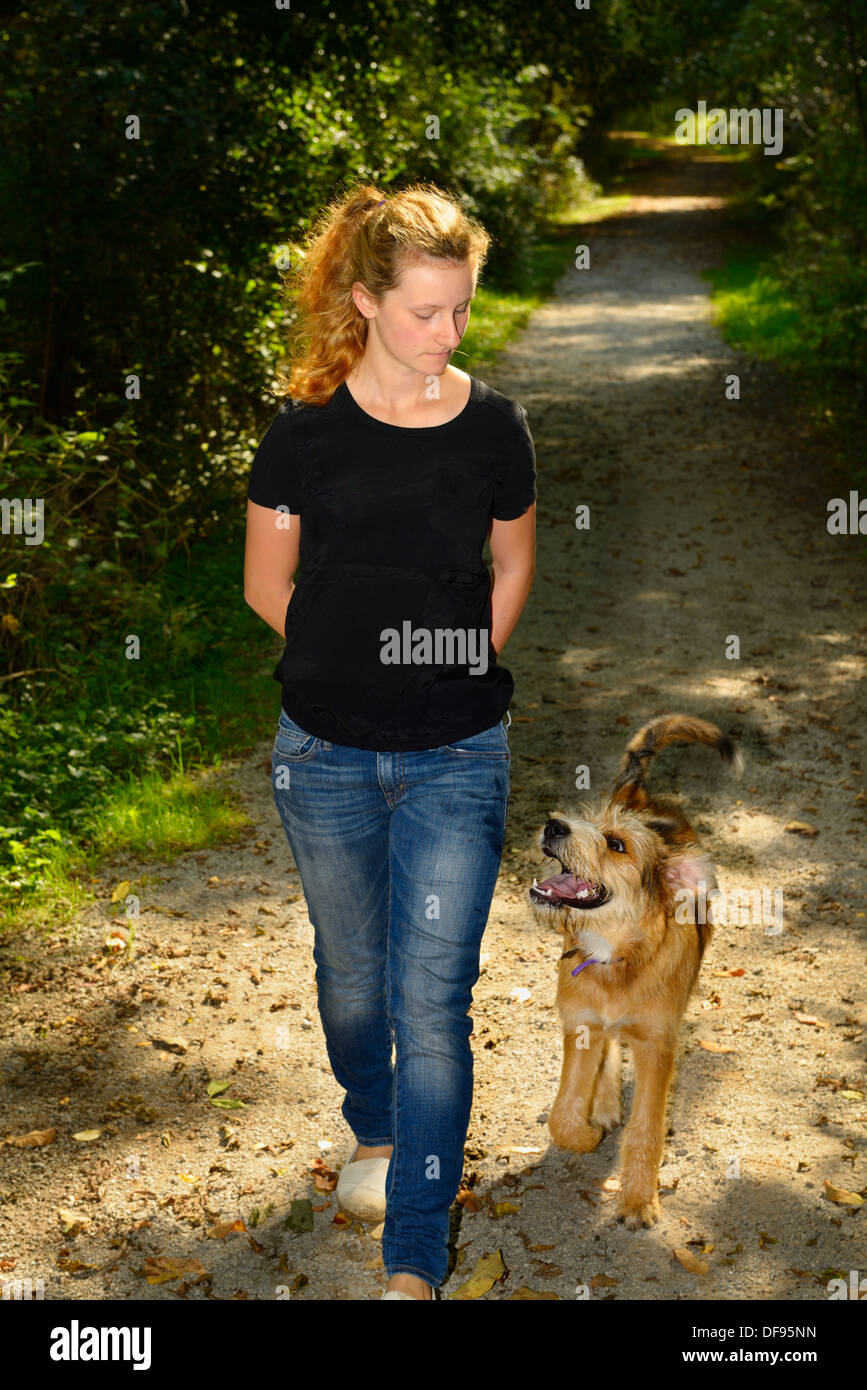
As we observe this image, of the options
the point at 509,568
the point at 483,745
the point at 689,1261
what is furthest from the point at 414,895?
the point at 689,1261

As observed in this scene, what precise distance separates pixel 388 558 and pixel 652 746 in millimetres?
1793

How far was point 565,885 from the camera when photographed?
3.68 m

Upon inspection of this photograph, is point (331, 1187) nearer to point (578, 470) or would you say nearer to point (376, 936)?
point (376, 936)

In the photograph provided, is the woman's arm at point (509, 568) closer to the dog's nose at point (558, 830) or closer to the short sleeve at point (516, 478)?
the short sleeve at point (516, 478)

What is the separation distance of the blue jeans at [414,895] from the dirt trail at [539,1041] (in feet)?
2.42

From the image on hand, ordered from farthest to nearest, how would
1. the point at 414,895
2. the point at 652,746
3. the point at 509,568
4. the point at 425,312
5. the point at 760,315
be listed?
the point at 760,315 < the point at 652,746 < the point at 509,568 < the point at 414,895 < the point at 425,312

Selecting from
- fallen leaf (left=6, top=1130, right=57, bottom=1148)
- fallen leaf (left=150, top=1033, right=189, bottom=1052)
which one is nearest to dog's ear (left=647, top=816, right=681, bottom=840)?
fallen leaf (left=150, top=1033, right=189, bottom=1052)

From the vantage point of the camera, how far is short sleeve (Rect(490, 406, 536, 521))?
9.69 feet

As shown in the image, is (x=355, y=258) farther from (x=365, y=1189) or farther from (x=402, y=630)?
(x=365, y=1189)

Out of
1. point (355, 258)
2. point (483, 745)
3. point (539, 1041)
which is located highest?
point (355, 258)

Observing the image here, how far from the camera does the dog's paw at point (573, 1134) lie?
414 cm

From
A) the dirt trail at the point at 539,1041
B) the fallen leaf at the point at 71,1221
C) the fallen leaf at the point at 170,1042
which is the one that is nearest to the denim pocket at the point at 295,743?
the dirt trail at the point at 539,1041

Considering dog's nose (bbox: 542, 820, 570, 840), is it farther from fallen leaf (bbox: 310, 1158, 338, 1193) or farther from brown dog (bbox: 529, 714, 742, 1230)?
fallen leaf (bbox: 310, 1158, 338, 1193)

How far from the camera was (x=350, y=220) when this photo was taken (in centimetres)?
299
